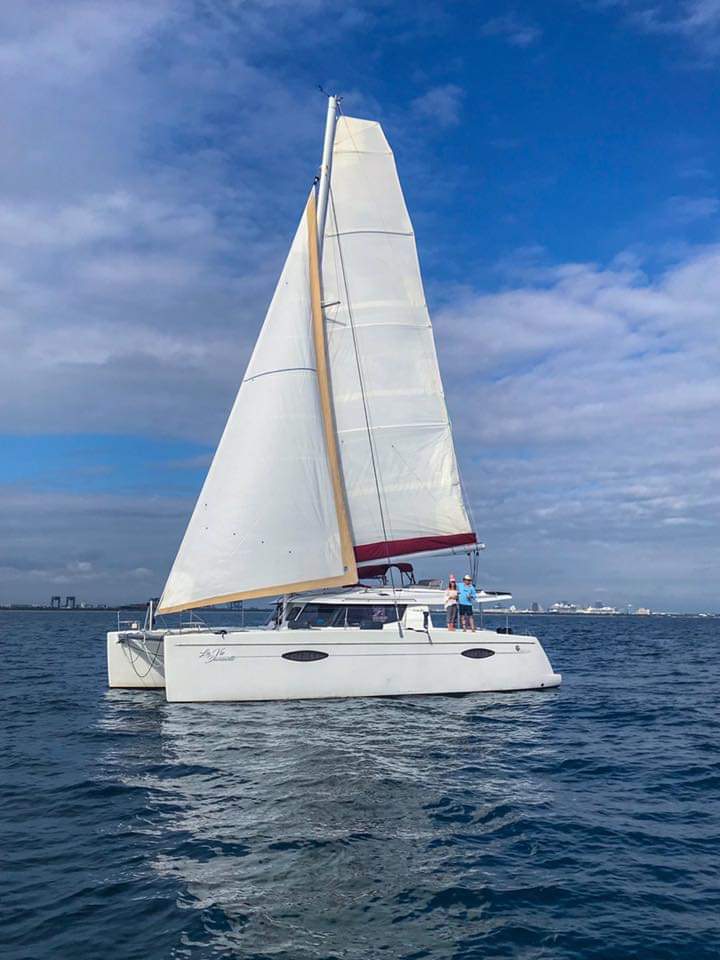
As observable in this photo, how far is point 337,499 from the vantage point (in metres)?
20.1

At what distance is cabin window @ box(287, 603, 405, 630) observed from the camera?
65.7 ft

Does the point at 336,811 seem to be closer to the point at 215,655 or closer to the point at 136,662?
the point at 215,655

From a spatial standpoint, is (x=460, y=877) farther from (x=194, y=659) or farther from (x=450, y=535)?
(x=450, y=535)

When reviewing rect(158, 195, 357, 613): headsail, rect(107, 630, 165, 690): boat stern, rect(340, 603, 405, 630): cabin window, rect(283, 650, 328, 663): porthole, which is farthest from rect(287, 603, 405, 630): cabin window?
rect(107, 630, 165, 690): boat stern

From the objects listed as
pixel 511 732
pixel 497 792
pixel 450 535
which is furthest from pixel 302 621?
pixel 497 792

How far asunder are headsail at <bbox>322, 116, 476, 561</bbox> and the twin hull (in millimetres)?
3149

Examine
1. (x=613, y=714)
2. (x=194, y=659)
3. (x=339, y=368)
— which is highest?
(x=339, y=368)

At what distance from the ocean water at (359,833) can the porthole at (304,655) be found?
1040 mm

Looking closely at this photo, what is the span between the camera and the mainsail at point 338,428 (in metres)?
19.1

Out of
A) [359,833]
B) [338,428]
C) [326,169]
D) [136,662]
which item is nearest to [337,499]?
[338,428]

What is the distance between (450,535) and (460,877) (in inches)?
552

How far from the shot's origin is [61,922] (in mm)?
7211

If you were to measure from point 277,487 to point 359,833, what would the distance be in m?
10.5

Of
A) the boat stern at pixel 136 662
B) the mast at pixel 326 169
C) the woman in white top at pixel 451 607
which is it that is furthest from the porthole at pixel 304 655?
the mast at pixel 326 169
